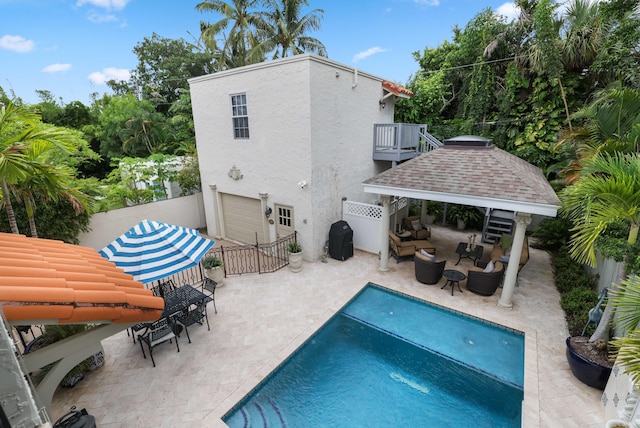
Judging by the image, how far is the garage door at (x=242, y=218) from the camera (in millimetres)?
12453

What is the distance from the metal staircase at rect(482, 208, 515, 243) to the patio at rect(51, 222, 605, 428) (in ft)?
8.79

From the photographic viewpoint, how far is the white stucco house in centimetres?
995

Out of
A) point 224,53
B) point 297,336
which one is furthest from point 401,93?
point 224,53

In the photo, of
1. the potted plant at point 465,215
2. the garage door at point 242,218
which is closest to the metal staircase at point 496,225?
the potted plant at point 465,215

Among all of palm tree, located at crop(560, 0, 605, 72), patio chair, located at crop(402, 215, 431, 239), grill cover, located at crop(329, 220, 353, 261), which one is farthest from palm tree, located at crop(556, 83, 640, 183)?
palm tree, located at crop(560, 0, 605, 72)

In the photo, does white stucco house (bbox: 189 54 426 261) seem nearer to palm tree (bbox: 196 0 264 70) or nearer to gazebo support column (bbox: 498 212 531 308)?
gazebo support column (bbox: 498 212 531 308)

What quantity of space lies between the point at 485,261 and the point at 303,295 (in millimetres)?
6783

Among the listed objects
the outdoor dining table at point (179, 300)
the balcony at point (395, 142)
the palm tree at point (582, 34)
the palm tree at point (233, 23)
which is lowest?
the outdoor dining table at point (179, 300)

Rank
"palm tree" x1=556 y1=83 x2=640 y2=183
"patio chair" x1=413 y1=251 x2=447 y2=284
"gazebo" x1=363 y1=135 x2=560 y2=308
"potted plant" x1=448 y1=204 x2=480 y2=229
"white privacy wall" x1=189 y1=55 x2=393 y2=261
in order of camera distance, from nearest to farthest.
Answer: "palm tree" x1=556 y1=83 x2=640 y2=183 → "gazebo" x1=363 y1=135 x2=560 y2=308 → "patio chair" x1=413 y1=251 x2=447 y2=284 → "white privacy wall" x1=189 y1=55 x2=393 y2=261 → "potted plant" x1=448 y1=204 x2=480 y2=229

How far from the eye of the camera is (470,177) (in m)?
8.34

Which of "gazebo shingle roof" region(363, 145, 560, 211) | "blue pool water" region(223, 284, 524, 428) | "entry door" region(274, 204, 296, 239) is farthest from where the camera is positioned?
"entry door" region(274, 204, 296, 239)

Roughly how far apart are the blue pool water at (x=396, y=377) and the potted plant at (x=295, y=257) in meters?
2.91

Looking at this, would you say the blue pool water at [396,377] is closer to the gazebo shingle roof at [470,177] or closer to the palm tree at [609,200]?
the palm tree at [609,200]

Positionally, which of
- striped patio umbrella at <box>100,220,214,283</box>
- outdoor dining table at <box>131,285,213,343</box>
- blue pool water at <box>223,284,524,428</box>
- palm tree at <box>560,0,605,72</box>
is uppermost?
palm tree at <box>560,0,605,72</box>
